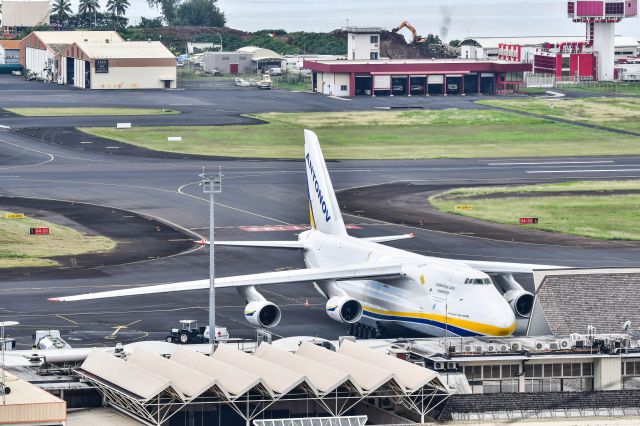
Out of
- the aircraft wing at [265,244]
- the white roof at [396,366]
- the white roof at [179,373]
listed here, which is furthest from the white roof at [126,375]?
the aircraft wing at [265,244]

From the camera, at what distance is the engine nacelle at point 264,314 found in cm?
8550

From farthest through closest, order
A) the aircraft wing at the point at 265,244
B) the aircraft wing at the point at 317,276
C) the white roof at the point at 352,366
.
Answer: the aircraft wing at the point at 265,244 → the aircraft wing at the point at 317,276 → the white roof at the point at 352,366

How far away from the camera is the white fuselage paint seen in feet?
266

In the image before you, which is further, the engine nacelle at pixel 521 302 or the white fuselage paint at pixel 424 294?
the engine nacelle at pixel 521 302

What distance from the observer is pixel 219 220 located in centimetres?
13988

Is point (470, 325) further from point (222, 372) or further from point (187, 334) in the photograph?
point (222, 372)

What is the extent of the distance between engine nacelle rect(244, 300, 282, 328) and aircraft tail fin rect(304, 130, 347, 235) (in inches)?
533

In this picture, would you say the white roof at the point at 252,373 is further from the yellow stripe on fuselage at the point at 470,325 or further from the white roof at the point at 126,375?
the yellow stripe on fuselage at the point at 470,325

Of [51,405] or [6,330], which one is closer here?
[51,405]

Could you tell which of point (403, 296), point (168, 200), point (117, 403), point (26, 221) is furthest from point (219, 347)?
point (168, 200)

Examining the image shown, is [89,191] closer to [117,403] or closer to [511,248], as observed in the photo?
[511,248]

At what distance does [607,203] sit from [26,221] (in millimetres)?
60810

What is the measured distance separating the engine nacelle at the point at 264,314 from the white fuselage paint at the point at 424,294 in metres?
5.56

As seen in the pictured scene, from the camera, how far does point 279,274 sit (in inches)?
3501
